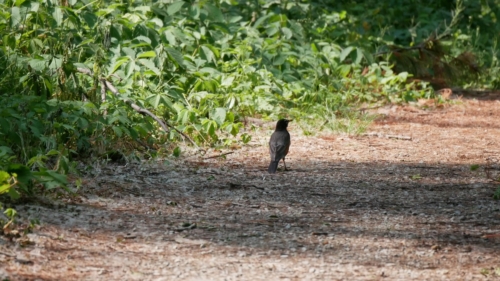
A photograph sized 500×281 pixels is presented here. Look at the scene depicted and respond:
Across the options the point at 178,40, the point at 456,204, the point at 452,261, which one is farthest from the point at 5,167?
the point at 178,40

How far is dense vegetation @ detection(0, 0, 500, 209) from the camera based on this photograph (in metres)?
5.96

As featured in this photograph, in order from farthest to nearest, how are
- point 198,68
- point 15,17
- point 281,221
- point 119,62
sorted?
1. point 198,68
2. point 119,62
3. point 15,17
4. point 281,221

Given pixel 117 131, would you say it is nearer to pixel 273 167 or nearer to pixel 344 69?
pixel 273 167

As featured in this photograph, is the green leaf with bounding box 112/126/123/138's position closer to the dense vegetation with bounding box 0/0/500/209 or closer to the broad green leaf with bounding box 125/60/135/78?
the dense vegetation with bounding box 0/0/500/209

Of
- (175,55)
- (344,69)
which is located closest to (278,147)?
(175,55)

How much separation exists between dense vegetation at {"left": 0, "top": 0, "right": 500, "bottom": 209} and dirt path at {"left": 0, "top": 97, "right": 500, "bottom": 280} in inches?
15.0

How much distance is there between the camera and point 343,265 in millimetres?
4094

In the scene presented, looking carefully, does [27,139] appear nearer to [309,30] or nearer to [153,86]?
[153,86]


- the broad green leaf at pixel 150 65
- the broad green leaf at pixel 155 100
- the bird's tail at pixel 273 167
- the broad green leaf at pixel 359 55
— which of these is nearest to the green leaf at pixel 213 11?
the broad green leaf at pixel 150 65

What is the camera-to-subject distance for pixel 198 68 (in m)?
8.40

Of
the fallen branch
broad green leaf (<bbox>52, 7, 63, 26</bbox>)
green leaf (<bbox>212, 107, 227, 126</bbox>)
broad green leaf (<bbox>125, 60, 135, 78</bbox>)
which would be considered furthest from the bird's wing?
broad green leaf (<bbox>52, 7, 63, 26</bbox>)

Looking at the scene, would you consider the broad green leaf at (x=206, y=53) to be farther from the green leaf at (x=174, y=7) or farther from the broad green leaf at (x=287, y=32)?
the broad green leaf at (x=287, y=32)

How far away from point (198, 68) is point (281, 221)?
3.73 meters

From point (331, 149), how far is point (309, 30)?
3.52m
